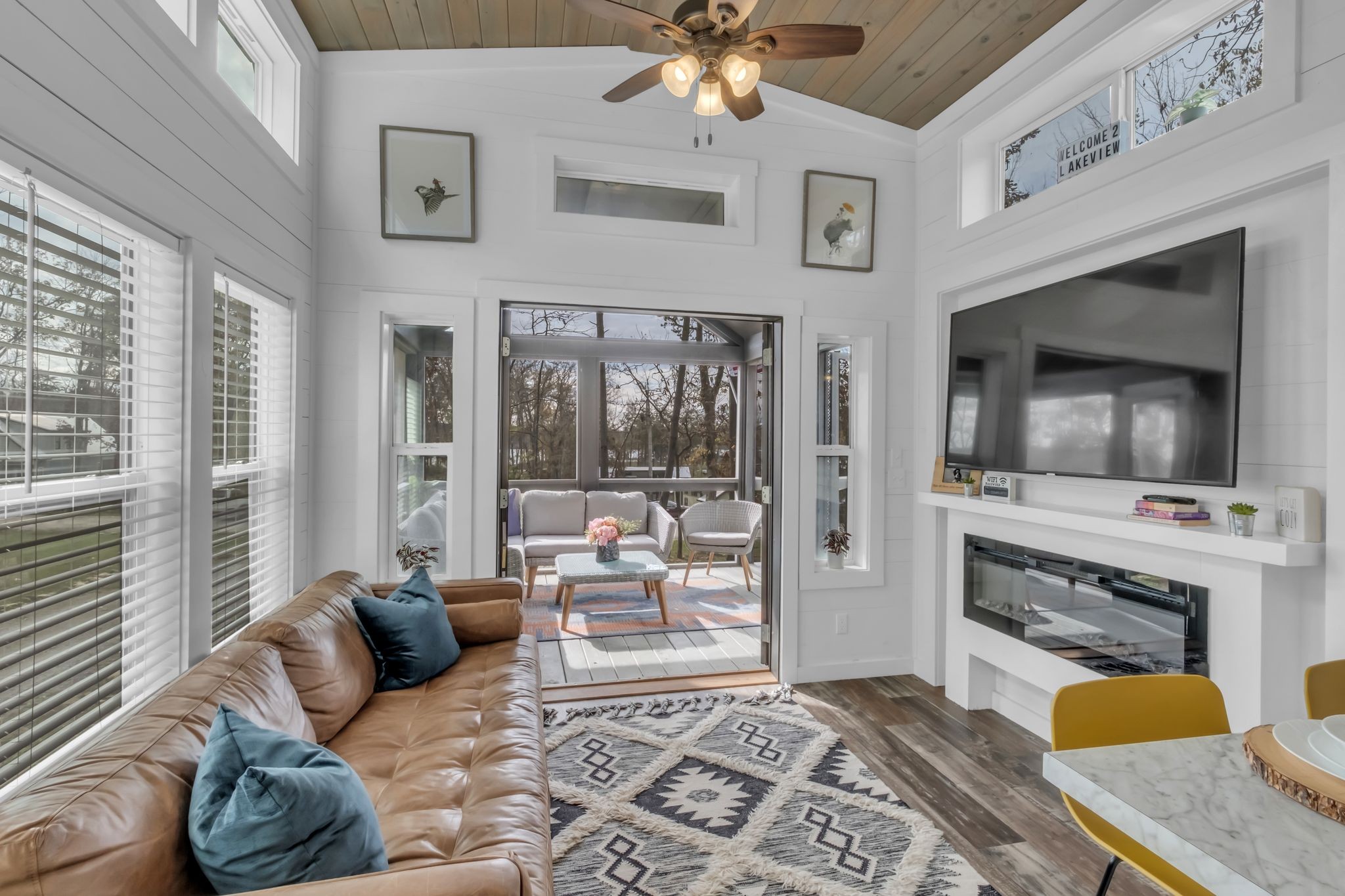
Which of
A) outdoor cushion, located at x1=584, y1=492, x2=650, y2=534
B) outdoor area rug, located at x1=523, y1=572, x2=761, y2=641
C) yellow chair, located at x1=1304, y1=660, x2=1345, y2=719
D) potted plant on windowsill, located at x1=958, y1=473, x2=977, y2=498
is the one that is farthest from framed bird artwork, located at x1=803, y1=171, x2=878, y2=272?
outdoor cushion, located at x1=584, y1=492, x2=650, y2=534

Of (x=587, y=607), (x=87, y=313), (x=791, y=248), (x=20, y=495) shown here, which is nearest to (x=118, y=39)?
(x=87, y=313)

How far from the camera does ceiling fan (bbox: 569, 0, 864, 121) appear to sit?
6.63 ft

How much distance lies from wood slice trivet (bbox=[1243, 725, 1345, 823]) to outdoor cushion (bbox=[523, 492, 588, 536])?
5255 mm

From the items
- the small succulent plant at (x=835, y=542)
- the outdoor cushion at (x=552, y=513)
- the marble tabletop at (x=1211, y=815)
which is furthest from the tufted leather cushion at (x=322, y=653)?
the outdoor cushion at (x=552, y=513)

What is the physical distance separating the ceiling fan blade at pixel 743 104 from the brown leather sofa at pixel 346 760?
2.17 meters

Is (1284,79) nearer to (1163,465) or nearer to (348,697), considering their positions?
(1163,465)

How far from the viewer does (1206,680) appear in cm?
162

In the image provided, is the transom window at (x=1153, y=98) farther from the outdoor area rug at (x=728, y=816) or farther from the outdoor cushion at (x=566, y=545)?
the outdoor cushion at (x=566, y=545)

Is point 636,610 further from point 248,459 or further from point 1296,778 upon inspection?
point 1296,778

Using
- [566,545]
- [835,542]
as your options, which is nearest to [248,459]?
[835,542]

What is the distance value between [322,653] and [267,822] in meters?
1.01

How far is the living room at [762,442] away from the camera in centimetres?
137

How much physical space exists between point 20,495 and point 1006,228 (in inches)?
140

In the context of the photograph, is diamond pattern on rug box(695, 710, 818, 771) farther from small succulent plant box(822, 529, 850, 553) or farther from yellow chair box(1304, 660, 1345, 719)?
yellow chair box(1304, 660, 1345, 719)
